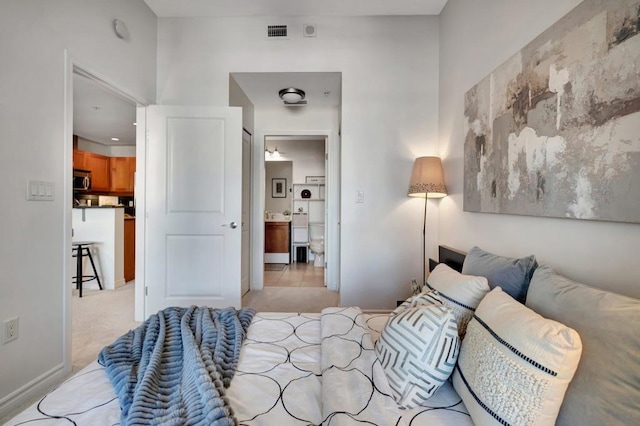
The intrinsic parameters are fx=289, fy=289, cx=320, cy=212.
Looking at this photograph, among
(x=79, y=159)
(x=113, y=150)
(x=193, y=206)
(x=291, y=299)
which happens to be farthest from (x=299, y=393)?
(x=113, y=150)

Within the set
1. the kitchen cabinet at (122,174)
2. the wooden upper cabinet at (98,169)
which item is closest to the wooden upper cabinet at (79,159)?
the wooden upper cabinet at (98,169)

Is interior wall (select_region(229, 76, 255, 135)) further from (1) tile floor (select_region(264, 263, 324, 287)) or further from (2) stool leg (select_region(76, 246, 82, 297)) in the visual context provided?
(2) stool leg (select_region(76, 246, 82, 297))

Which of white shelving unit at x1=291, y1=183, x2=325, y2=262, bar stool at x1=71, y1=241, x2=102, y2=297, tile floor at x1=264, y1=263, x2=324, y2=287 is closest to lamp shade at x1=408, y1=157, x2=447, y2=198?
tile floor at x1=264, y1=263, x2=324, y2=287

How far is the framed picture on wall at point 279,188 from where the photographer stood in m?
6.33

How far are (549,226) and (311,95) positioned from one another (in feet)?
8.71

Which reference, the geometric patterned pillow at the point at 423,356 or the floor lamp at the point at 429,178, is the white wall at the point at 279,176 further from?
the geometric patterned pillow at the point at 423,356

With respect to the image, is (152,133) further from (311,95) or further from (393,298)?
(393,298)

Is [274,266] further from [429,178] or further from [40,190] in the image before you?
[40,190]

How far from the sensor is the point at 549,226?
1316mm

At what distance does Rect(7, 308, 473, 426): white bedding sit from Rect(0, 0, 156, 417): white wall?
3.26ft

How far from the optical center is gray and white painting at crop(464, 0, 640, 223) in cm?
96

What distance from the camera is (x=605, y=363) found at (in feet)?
2.19

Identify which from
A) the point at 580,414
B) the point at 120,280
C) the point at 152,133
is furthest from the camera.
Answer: the point at 120,280

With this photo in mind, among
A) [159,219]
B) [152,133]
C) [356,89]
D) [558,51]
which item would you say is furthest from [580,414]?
[152,133]
